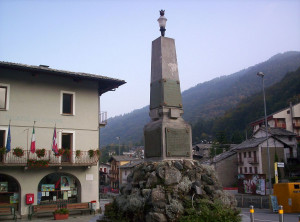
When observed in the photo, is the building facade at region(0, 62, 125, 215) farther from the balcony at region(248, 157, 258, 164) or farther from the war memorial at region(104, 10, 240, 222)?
the balcony at region(248, 157, 258, 164)

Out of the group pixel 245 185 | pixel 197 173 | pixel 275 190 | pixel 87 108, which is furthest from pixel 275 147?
pixel 197 173

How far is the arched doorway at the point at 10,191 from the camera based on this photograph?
69.4 feet

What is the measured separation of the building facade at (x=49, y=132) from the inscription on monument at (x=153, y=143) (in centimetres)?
1004

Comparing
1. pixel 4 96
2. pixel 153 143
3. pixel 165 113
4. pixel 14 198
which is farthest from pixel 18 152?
pixel 165 113

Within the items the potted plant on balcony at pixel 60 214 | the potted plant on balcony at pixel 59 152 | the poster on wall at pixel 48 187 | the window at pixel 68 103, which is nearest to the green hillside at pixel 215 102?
the window at pixel 68 103

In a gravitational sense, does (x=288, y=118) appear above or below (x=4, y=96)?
above

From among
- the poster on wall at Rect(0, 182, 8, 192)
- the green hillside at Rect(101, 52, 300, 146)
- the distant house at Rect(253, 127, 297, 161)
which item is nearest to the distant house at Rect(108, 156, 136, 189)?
the distant house at Rect(253, 127, 297, 161)

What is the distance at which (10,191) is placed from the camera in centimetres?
2145

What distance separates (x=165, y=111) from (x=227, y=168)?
132 feet

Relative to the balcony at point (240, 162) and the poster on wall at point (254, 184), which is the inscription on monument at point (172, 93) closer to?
the poster on wall at point (254, 184)

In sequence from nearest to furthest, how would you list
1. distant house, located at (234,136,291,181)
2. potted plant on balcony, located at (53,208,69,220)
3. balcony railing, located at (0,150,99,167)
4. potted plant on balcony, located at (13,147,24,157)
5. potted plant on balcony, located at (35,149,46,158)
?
potted plant on balcony, located at (53,208,69,220) → potted plant on balcony, located at (13,147,24,157) → balcony railing, located at (0,150,99,167) → potted plant on balcony, located at (35,149,46,158) → distant house, located at (234,136,291,181)

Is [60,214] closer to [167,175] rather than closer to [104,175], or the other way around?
[167,175]

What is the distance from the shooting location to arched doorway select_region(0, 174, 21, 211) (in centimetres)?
2114

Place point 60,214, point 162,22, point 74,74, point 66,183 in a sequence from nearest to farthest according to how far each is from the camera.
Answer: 1. point 162,22
2. point 60,214
3. point 74,74
4. point 66,183
